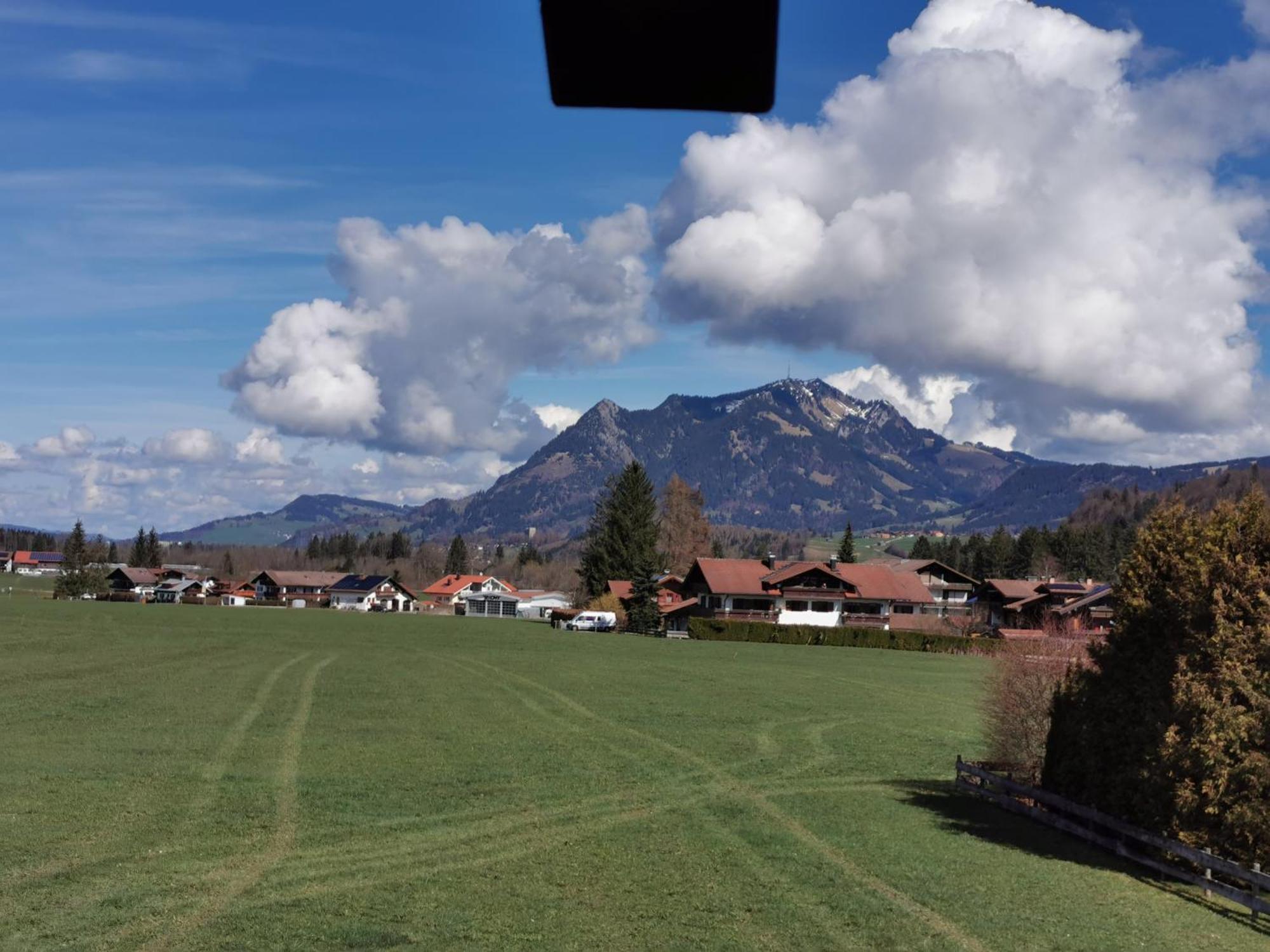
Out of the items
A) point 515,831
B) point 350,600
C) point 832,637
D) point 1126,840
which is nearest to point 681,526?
point 832,637

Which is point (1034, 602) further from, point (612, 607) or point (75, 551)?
point (75, 551)

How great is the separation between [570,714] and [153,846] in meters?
21.9

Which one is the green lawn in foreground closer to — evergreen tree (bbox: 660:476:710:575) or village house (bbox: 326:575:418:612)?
evergreen tree (bbox: 660:476:710:575)

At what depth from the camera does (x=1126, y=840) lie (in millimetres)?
22125

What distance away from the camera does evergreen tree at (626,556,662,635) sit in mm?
105562

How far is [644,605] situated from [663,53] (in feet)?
345

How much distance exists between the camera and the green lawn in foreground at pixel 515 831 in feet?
53.3

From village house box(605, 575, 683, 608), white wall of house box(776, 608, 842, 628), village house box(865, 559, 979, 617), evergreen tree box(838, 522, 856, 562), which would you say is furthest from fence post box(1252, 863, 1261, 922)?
evergreen tree box(838, 522, 856, 562)

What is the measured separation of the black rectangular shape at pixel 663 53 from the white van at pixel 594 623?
344 feet

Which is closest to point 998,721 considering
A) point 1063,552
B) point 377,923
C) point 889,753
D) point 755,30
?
point 889,753

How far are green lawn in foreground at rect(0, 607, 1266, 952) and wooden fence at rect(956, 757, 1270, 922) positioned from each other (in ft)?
1.25

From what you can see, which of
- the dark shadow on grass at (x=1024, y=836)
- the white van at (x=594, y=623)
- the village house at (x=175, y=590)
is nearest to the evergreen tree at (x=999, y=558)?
the white van at (x=594, y=623)

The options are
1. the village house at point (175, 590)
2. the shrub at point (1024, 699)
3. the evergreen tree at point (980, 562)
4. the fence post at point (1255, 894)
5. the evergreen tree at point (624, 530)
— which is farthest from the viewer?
the evergreen tree at point (980, 562)

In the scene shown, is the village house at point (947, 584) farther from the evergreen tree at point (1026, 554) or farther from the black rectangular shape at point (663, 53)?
the black rectangular shape at point (663, 53)
